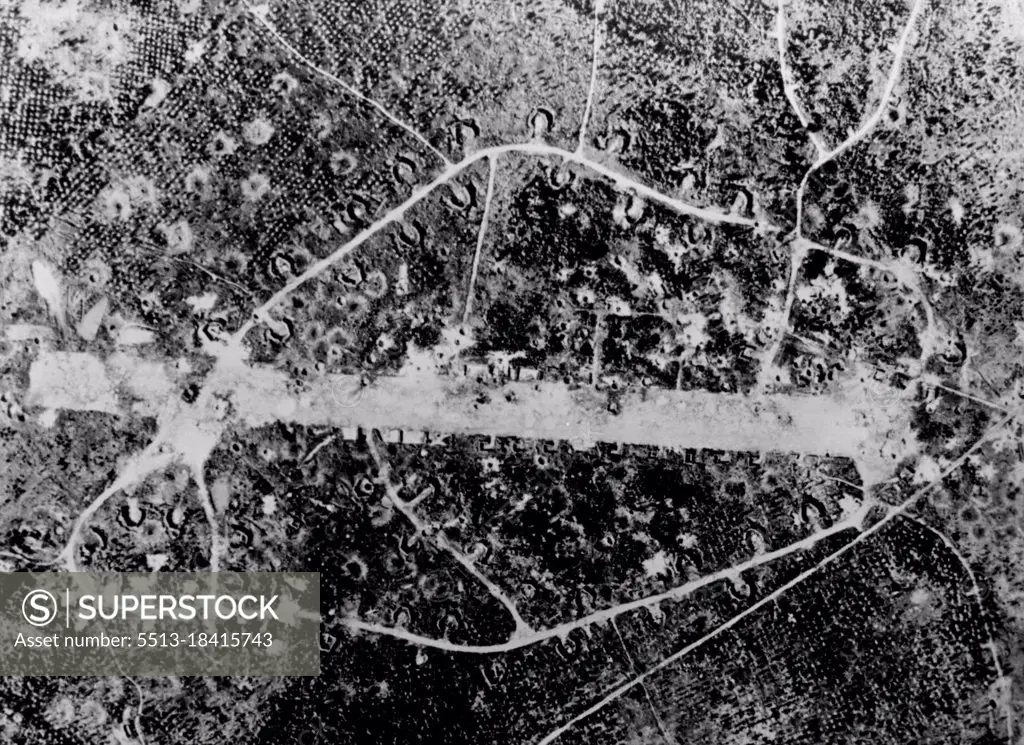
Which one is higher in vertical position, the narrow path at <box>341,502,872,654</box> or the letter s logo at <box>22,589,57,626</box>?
the letter s logo at <box>22,589,57,626</box>

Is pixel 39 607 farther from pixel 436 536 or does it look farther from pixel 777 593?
pixel 777 593

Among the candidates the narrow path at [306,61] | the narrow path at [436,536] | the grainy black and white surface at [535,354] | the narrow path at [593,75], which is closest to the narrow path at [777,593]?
the grainy black and white surface at [535,354]

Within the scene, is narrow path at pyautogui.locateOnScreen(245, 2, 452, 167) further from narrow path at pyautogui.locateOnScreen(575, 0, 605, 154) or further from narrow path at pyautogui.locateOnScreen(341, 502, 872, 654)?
narrow path at pyautogui.locateOnScreen(341, 502, 872, 654)

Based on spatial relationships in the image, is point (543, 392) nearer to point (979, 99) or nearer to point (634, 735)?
point (634, 735)

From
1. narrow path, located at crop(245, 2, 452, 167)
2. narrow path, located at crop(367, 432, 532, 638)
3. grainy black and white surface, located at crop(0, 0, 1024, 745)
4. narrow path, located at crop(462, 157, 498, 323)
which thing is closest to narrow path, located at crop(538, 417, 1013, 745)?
grainy black and white surface, located at crop(0, 0, 1024, 745)

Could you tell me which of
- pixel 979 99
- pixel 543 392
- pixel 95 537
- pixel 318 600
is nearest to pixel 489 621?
pixel 318 600
